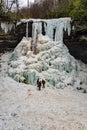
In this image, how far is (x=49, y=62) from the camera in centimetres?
2028

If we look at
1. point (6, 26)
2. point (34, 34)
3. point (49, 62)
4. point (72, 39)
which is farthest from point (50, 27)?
point (6, 26)

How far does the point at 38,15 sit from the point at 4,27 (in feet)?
16.3

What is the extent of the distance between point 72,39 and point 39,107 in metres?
8.01

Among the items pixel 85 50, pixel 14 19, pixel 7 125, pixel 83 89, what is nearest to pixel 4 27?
pixel 14 19

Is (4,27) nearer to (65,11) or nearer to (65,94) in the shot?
(65,11)

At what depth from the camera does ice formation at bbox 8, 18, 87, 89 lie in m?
19.2

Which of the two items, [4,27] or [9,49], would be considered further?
[9,49]

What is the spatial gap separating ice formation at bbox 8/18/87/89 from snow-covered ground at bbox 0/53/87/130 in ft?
2.52

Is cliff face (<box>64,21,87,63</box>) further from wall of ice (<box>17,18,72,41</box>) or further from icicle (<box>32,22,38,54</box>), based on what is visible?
icicle (<box>32,22,38,54</box>)

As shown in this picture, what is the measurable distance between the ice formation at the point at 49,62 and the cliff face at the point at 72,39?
651 mm

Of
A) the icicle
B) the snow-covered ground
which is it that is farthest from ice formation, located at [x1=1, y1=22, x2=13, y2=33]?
the snow-covered ground

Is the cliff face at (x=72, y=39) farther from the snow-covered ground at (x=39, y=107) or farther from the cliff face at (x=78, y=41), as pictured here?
the snow-covered ground at (x=39, y=107)

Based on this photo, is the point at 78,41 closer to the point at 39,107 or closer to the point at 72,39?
the point at 72,39

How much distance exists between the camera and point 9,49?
24172 millimetres
